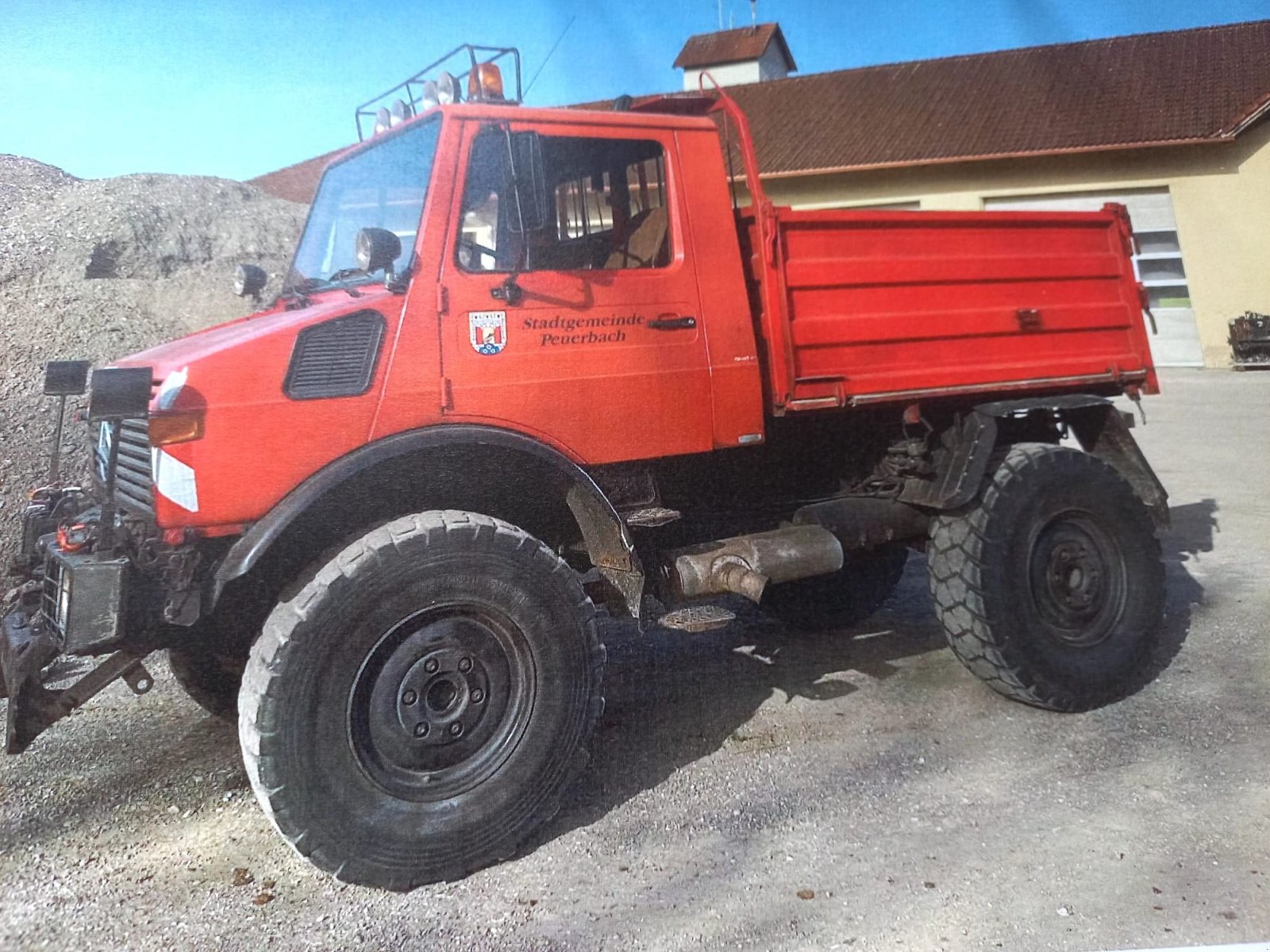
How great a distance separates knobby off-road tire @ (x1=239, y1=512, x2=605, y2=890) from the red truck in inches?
0.5

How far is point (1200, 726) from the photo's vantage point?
13.5 ft

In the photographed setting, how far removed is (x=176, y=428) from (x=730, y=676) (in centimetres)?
287

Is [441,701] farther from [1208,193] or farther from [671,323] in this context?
[1208,193]

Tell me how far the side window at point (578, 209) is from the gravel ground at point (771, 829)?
76.5 inches

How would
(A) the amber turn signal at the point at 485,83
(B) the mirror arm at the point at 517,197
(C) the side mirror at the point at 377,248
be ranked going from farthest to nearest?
(A) the amber turn signal at the point at 485,83, (B) the mirror arm at the point at 517,197, (C) the side mirror at the point at 377,248

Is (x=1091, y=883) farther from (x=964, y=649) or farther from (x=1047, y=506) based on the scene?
(x=1047, y=506)

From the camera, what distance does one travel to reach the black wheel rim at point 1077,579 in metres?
4.52

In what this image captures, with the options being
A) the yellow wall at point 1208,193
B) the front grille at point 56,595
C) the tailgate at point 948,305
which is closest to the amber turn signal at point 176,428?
the front grille at point 56,595

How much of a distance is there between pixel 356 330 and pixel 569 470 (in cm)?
83

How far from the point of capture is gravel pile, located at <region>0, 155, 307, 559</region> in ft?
24.9

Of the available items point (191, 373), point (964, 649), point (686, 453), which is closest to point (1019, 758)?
point (964, 649)

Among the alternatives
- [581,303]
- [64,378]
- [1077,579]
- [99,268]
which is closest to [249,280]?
[64,378]

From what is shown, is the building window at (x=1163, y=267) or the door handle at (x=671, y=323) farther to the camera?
the building window at (x=1163, y=267)

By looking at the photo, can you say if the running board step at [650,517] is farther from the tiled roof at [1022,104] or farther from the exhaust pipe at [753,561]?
the tiled roof at [1022,104]
